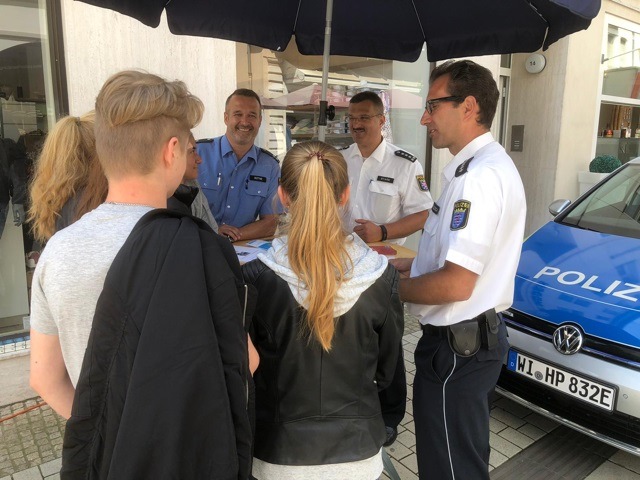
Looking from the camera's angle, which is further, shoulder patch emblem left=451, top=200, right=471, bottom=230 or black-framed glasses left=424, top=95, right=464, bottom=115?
black-framed glasses left=424, top=95, right=464, bottom=115

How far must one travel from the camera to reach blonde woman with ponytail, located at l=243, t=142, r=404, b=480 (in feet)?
4.74

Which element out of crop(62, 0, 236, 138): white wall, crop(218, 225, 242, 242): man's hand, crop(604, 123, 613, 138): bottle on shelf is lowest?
crop(218, 225, 242, 242): man's hand

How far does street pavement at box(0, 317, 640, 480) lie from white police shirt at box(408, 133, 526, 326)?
4.49 ft

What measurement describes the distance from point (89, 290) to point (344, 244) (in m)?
0.71

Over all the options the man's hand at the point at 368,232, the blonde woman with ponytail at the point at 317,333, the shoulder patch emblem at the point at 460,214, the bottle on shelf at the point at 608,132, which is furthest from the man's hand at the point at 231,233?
the bottle on shelf at the point at 608,132

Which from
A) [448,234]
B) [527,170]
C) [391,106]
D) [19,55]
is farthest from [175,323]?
[527,170]

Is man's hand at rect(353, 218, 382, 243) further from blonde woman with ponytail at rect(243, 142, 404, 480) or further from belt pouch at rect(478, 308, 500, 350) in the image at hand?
blonde woman with ponytail at rect(243, 142, 404, 480)

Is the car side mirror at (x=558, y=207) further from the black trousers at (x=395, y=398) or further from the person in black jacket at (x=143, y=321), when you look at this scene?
the person in black jacket at (x=143, y=321)

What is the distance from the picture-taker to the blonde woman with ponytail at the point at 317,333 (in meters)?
1.45

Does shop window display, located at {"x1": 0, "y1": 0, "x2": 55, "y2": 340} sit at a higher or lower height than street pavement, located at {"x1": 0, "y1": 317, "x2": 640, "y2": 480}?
higher

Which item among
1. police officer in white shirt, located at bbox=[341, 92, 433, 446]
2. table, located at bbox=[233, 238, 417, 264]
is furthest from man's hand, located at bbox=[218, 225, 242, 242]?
police officer in white shirt, located at bbox=[341, 92, 433, 446]

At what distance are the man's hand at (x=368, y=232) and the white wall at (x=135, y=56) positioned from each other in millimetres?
1841

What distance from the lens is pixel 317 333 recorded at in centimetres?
145

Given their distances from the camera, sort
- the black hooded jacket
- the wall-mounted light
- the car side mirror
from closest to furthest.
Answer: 1. the black hooded jacket
2. the car side mirror
3. the wall-mounted light
